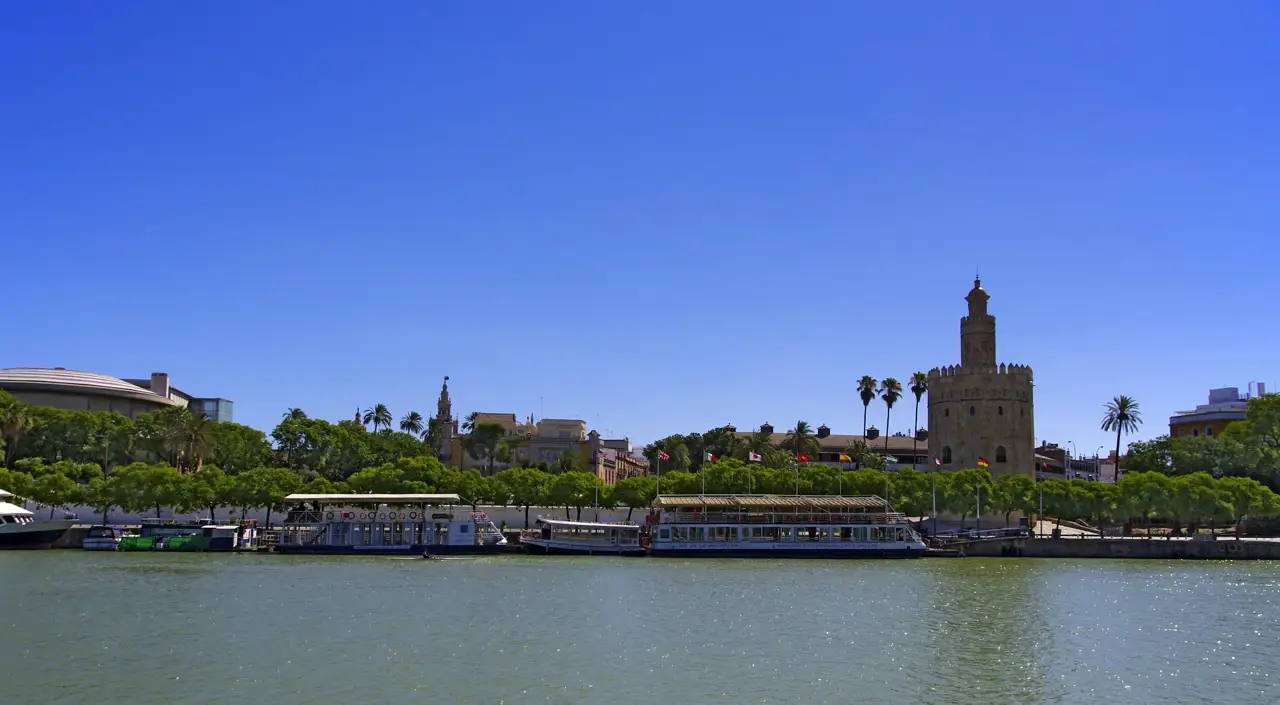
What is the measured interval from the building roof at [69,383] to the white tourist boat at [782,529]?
98329 millimetres

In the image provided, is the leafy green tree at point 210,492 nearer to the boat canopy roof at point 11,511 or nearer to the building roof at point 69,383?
the boat canopy roof at point 11,511

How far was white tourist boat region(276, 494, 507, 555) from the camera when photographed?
8781cm

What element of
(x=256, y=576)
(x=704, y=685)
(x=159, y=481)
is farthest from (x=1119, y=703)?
(x=159, y=481)

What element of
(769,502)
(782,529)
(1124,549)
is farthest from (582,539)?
(1124,549)

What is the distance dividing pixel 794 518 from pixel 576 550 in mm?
17312

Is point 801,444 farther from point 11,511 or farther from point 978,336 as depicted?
point 11,511

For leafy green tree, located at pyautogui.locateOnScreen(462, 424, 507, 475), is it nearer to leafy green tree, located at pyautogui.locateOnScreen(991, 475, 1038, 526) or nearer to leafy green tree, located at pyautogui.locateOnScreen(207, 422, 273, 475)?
leafy green tree, located at pyautogui.locateOnScreen(207, 422, 273, 475)

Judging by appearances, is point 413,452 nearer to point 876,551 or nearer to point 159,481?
point 159,481

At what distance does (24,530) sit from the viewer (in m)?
87.1

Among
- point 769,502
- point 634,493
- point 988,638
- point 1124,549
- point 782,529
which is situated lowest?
point 988,638

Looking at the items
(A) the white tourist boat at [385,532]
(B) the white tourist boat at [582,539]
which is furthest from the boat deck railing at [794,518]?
(A) the white tourist boat at [385,532]

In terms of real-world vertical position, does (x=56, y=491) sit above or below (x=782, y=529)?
above

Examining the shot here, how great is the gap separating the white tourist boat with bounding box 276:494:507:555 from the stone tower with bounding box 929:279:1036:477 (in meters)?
58.1

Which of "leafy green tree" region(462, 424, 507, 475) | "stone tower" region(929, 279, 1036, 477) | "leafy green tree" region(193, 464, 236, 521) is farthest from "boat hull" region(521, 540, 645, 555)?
"leafy green tree" region(462, 424, 507, 475)
